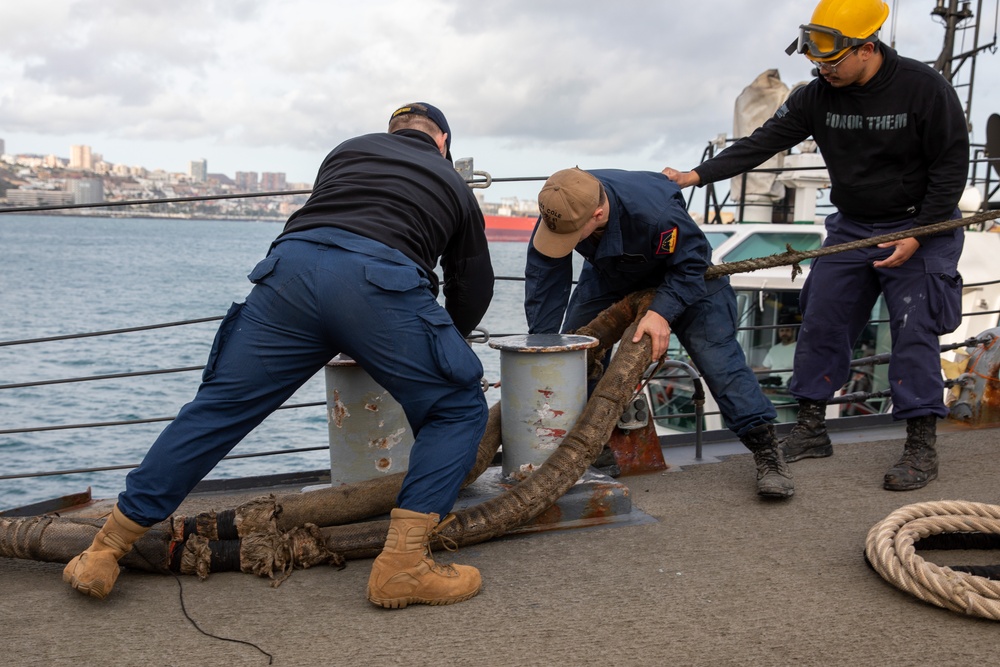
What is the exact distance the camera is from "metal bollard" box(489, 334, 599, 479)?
3648 millimetres

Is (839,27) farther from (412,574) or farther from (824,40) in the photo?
(412,574)

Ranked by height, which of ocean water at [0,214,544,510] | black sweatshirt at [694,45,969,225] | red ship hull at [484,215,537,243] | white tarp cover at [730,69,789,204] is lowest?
ocean water at [0,214,544,510]

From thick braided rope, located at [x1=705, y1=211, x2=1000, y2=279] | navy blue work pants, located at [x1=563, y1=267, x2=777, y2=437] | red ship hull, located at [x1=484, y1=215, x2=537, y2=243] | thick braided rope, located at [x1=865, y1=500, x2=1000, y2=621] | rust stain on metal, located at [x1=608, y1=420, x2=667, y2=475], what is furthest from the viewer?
red ship hull, located at [x1=484, y1=215, x2=537, y2=243]

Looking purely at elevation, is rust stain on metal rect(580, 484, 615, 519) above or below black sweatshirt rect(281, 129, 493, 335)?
below

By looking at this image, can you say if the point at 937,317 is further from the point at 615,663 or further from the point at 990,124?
the point at 990,124

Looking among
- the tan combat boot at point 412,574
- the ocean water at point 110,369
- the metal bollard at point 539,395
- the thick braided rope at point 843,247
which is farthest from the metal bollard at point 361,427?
the ocean water at point 110,369

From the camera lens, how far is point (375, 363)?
287 centimetres

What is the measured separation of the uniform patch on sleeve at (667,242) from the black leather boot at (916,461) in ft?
4.64

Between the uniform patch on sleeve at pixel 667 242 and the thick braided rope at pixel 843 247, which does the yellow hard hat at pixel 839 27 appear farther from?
the uniform patch on sleeve at pixel 667 242

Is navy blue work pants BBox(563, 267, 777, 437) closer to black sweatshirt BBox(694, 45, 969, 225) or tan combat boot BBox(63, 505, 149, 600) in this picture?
black sweatshirt BBox(694, 45, 969, 225)

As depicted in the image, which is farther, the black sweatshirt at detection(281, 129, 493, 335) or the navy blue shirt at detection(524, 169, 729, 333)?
the navy blue shirt at detection(524, 169, 729, 333)

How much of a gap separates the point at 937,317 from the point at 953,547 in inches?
46.1

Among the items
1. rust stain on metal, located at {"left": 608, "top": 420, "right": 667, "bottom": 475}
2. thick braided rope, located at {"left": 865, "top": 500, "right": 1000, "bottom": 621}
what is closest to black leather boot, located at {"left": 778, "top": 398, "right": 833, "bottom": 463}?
rust stain on metal, located at {"left": 608, "top": 420, "right": 667, "bottom": 475}

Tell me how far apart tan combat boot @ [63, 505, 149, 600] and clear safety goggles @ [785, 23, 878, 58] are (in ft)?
10.6
